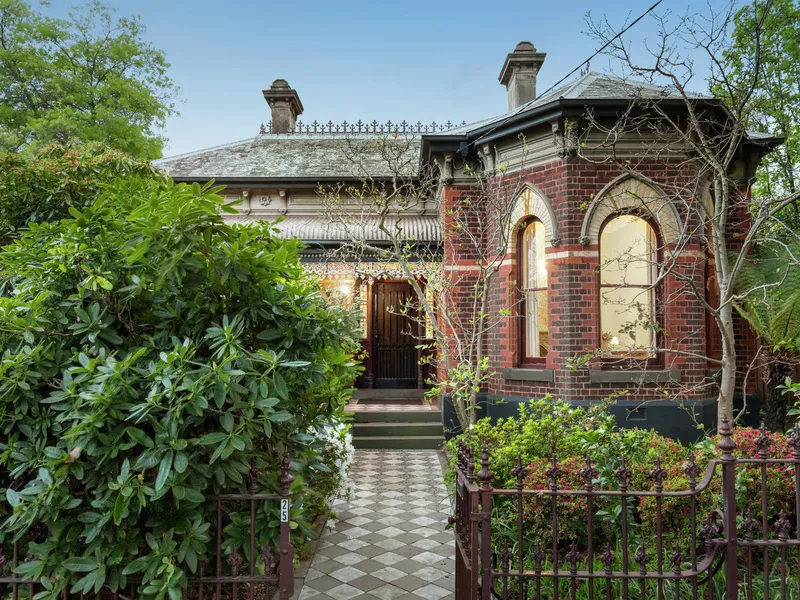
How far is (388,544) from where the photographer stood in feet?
16.8

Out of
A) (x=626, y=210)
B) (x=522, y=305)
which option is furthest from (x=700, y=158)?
(x=522, y=305)

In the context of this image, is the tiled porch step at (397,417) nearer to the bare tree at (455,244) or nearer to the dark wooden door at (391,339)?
the bare tree at (455,244)

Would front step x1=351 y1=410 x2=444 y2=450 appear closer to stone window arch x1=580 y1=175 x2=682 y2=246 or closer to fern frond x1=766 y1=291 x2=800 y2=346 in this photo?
stone window arch x1=580 y1=175 x2=682 y2=246

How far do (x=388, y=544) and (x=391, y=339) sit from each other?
801 centimetres

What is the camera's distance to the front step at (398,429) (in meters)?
9.41

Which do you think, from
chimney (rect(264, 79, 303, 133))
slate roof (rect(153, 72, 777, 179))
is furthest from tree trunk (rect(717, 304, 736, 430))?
chimney (rect(264, 79, 303, 133))

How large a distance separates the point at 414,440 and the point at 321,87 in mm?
70111

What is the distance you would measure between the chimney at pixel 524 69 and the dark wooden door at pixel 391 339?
5202 millimetres

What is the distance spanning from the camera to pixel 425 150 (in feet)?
31.4

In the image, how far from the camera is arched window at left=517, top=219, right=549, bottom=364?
862cm

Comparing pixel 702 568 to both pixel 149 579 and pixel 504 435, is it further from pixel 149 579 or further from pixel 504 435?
pixel 149 579

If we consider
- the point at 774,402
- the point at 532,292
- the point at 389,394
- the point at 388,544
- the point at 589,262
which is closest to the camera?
the point at 388,544

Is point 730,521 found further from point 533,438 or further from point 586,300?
point 586,300

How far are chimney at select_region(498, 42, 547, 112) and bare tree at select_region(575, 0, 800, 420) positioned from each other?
12.0 feet
